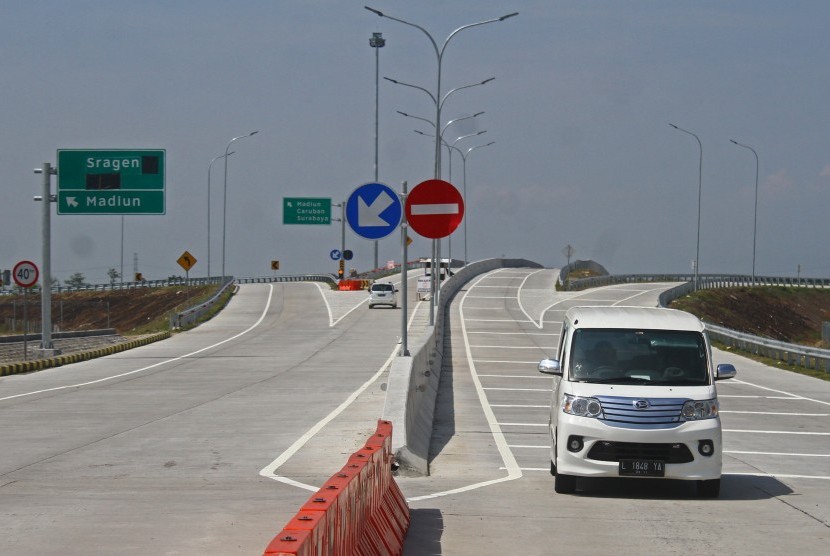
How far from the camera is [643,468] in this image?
39.7 ft

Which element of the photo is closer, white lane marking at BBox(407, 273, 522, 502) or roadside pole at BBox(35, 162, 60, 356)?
white lane marking at BBox(407, 273, 522, 502)

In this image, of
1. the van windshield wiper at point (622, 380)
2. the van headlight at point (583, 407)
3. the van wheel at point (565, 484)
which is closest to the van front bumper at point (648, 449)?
the van headlight at point (583, 407)

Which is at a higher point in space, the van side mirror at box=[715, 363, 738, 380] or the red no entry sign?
the red no entry sign

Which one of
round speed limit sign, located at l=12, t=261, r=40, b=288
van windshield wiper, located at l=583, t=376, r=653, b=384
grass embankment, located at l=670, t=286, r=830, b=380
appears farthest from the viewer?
grass embankment, located at l=670, t=286, r=830, b=380

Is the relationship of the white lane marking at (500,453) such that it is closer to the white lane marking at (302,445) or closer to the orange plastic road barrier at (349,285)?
the white lane marking at (302,445)

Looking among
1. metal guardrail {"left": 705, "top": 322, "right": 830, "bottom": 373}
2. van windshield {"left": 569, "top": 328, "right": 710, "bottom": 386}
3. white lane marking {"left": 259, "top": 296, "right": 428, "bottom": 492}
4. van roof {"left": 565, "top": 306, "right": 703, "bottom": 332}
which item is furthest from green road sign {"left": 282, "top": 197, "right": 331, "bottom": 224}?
van windshield {"left": 569, "top": 328, "right": 710, "bottom": 386}

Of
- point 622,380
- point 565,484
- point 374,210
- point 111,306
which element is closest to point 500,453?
point 374,210

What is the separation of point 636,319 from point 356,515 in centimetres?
611

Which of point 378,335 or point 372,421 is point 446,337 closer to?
point 378,335

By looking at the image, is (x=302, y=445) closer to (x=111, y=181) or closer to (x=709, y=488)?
(x=709, y=488)

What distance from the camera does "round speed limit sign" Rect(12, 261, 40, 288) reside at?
35.6 meters

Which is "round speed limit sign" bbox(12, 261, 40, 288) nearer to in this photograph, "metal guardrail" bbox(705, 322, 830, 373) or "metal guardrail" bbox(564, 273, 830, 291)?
"metal guardrail" bbox(705, 322, 830, 373)

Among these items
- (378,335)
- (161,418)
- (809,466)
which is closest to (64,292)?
(378,335)

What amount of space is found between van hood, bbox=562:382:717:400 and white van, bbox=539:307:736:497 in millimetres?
10
